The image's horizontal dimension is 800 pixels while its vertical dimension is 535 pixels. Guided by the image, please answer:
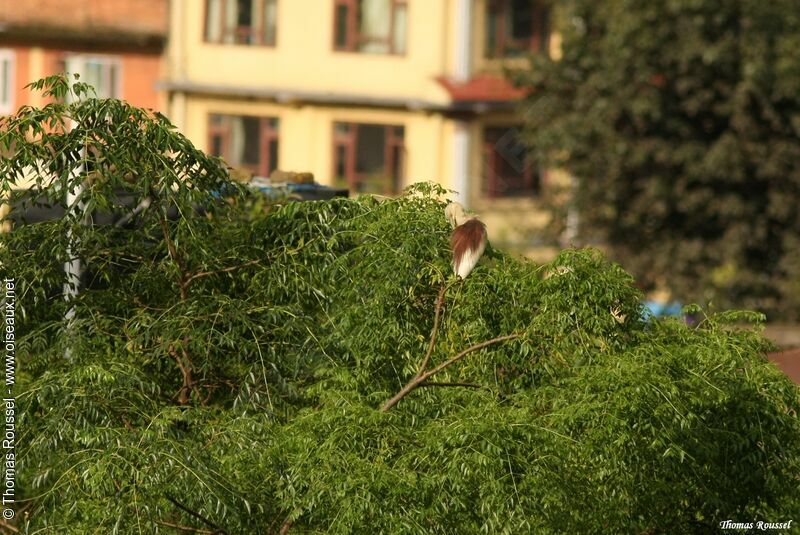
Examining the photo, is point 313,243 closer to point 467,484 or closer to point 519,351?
point 519,351

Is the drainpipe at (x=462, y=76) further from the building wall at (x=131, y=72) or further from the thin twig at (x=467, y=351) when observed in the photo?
the thin twig at (x=467, y=351)

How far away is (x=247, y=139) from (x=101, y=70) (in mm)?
2812

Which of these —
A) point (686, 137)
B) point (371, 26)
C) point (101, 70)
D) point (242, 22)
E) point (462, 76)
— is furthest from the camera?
point (371, 26)

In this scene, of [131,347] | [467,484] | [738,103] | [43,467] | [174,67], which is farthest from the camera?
[174,67]

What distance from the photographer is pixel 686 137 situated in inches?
945

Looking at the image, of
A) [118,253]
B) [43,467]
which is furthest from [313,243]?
[43,467]

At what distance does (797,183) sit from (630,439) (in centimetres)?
1732

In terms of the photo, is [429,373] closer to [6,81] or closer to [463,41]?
[463,41]

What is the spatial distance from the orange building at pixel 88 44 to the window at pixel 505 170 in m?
5.93

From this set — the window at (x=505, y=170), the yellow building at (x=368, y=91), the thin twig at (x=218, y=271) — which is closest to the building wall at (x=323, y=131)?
the yellow building at (x=368, y=91)

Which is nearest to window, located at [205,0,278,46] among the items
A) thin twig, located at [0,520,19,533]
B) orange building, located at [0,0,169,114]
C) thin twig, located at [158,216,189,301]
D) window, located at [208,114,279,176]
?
orange building, located at [0,0,169,114]

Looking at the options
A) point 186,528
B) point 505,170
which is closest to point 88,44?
point 505,170

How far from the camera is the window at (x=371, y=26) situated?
94.3 ft

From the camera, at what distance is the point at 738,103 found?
23250 mm
